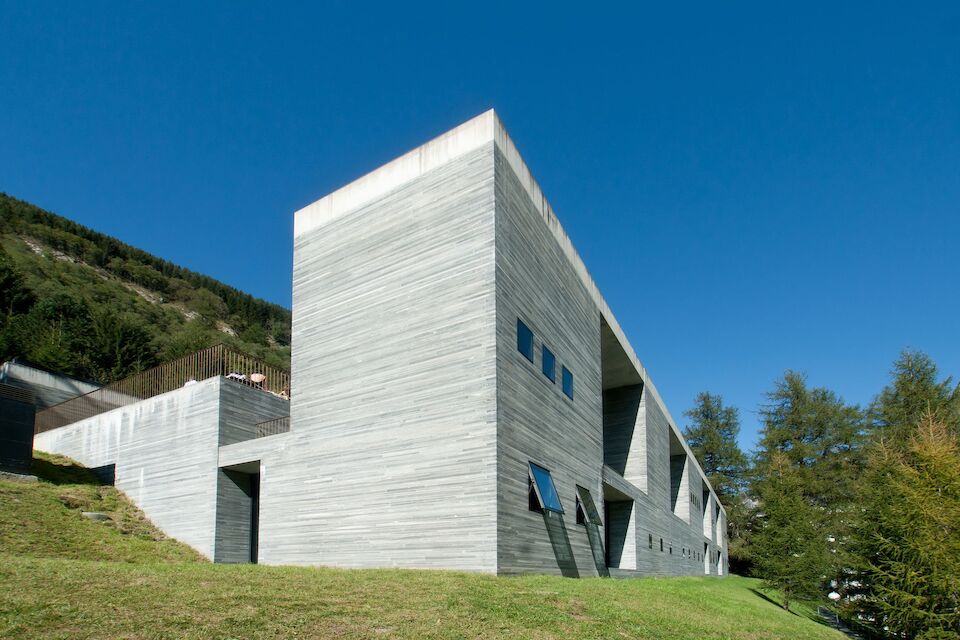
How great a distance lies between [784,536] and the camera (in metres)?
27.5

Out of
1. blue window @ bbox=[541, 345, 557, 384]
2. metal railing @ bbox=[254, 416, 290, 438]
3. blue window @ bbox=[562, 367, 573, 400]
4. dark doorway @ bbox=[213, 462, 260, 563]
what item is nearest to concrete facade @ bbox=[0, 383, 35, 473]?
dark doorway @ bbox=[213, 462, 260, 563]

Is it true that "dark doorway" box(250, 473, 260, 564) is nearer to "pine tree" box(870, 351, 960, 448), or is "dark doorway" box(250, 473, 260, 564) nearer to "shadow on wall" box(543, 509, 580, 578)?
"shadow on wall" box(543, 509, 580, 578)

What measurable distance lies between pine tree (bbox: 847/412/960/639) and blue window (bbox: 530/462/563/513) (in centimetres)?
1120

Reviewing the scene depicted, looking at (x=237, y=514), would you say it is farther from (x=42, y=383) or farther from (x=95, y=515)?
(x=42, y=383)

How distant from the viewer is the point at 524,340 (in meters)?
13.4

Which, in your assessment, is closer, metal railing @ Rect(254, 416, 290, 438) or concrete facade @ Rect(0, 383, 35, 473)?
concrete facade @ Rect(0, 383, 35, 473)

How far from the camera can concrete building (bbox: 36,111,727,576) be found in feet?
38.7

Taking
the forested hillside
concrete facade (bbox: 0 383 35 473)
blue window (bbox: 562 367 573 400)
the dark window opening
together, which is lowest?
the dark window opening

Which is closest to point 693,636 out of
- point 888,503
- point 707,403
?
point 888,503

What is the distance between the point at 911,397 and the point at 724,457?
20836mm

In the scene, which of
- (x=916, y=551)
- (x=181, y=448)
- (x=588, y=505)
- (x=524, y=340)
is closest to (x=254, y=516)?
(x=181, y=448)

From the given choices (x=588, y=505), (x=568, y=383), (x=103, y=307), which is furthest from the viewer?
(x=103, y=307)

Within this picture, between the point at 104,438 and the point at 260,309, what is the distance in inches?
2633

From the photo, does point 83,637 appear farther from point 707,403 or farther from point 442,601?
point 707,403
